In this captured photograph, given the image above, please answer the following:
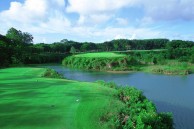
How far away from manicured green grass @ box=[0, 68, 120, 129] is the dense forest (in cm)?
3600

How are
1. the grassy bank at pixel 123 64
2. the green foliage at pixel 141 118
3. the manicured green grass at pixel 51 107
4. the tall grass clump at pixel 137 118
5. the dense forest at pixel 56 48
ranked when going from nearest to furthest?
the manicured green grass at pixel 51 107 → the tall grass clump at pixel 137 118 → the green foliage at pixel 141 118 → the dense forest at pixel 56 48 → the grassy bank at pixel 123 64

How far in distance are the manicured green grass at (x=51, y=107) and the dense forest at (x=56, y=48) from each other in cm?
3600

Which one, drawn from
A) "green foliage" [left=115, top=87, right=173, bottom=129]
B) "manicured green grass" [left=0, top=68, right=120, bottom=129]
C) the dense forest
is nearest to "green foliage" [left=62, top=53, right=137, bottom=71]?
the dense forest

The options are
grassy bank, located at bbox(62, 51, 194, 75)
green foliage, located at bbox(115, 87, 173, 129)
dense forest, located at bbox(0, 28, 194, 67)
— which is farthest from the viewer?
grassy bank, located at bbox(62, 51, 194, 75)

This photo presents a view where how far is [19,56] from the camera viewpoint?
2680 inches

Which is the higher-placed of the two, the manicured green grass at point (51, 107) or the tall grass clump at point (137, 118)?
the manicured green grass at point (51, 107)

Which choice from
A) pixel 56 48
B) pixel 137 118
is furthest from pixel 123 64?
pixel 137 118

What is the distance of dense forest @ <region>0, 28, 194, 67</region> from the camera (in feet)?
214

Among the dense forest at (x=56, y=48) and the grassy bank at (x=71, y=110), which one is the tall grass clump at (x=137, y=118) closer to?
the grassy bank at (x=71, y=110)

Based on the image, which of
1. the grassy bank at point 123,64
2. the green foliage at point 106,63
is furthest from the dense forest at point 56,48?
the green foliage at point 106,63

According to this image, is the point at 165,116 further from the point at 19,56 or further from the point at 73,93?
the point at 19,56

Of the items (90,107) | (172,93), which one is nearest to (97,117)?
(90,107)

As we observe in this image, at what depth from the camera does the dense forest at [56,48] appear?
6525cm

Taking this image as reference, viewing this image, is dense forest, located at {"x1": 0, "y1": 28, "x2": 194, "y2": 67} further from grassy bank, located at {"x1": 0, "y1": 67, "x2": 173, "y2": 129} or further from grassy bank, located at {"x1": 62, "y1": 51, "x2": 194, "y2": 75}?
grassy bank, located at {"x1": 0, "y1": 67, "x2": 173, "y2": 129}
